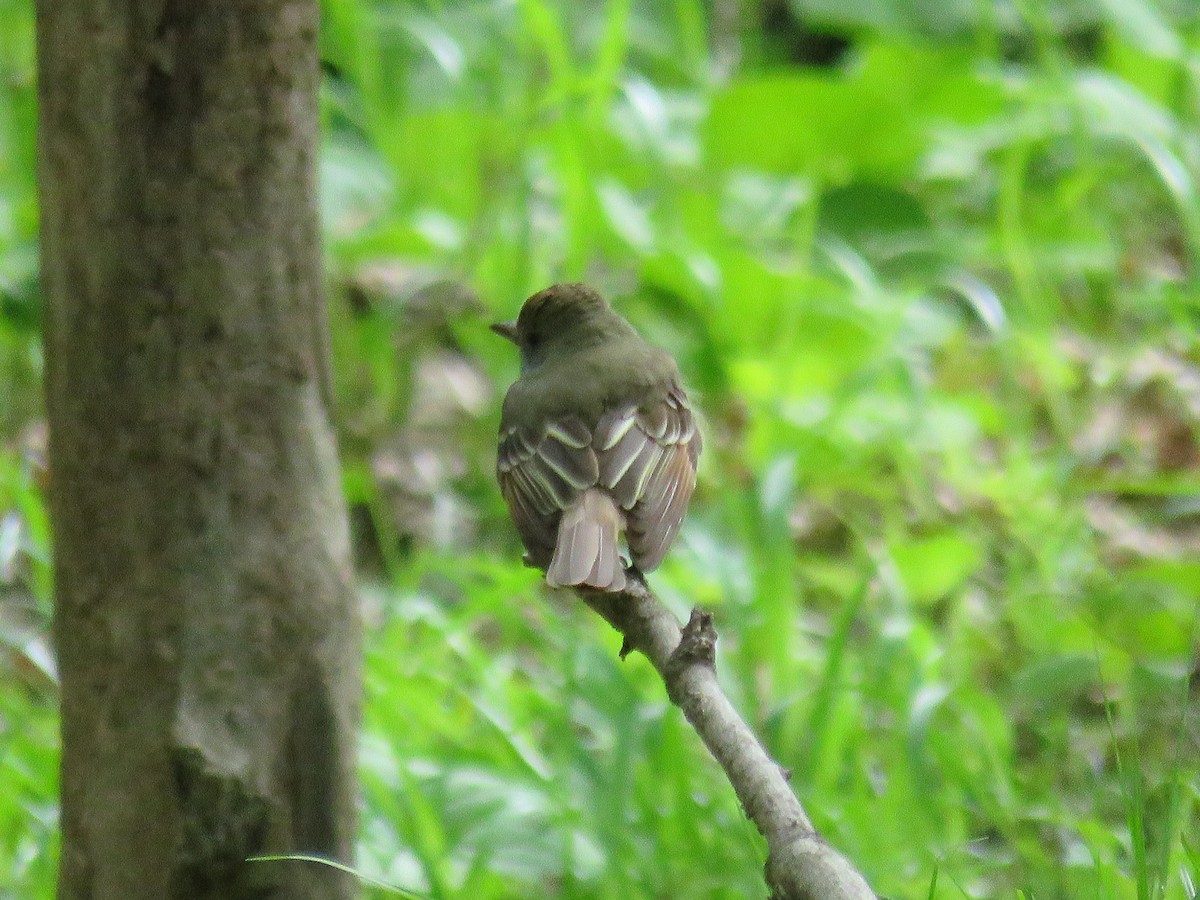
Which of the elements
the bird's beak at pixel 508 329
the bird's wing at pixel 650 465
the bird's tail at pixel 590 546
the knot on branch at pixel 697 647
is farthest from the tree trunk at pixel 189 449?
the bird's beak at pixel 508 329

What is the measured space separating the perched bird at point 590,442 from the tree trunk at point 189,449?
1.65ft

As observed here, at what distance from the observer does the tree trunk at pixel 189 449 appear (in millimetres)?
2361

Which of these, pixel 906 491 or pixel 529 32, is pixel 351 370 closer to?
pixel 529 32

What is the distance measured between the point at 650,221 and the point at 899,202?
4.23ft

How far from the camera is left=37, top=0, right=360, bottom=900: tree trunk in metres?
2.36

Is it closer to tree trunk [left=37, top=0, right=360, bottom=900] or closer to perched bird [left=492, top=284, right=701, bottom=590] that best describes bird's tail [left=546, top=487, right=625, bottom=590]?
perched bird [left=492, top=284, right=701, bottom=590]

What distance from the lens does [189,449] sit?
8.05 ft

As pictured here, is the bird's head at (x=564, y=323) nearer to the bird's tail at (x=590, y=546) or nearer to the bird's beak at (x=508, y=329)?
the bird's beak at (x=508, y=329)

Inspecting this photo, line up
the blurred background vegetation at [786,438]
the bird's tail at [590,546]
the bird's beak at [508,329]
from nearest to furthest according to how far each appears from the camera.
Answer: the bird's tail at [590,546], the blurred background vegetation at [786,438], the bird's beak at [508,329]

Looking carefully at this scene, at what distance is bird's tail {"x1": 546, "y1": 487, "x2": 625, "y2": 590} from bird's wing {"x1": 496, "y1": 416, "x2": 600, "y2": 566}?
0.04 meters

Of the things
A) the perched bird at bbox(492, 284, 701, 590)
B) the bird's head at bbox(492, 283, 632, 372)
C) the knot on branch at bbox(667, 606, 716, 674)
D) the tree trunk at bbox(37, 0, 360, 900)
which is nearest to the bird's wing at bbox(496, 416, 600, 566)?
the perched bird at bbox(492, 284, 701, 590)

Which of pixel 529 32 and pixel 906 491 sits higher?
pixel 529 32

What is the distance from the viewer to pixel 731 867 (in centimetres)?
321

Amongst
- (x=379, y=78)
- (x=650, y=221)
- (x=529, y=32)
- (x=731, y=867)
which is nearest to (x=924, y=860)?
(x=731, y=867)
